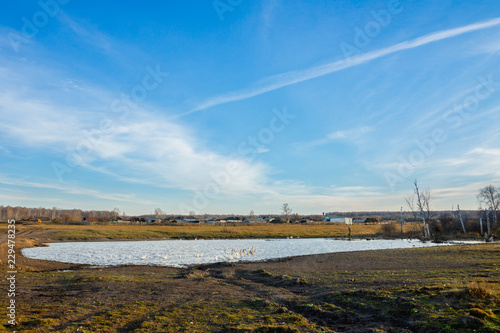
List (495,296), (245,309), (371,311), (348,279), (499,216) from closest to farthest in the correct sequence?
(495,296), (371,311), (245,309), (348,279), (499,216)

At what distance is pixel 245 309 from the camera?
12.8 m

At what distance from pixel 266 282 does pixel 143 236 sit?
61.3 metres

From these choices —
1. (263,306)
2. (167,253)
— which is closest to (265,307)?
(263,306)

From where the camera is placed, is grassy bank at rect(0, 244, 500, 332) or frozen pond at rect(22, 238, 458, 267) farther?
frozen pond at rect(22, 238, 458, 267)

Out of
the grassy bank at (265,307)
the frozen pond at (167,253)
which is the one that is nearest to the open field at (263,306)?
the grassy bank at (265,307)

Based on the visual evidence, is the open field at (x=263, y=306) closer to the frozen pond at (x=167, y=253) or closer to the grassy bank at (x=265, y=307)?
the grassy bank at (x=265, y=307)

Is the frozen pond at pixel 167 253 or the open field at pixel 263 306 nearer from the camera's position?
the open field at pixel 263 306

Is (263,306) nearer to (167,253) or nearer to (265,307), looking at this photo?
(265,307)

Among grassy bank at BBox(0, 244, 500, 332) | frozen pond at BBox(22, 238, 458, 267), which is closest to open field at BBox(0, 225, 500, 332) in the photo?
grassy bank at BBox(0, 244, 500, 332)

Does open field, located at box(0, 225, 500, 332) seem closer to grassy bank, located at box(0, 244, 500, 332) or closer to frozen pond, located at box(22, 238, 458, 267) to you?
grassy bank, located at box(0, 244, 500, 332)

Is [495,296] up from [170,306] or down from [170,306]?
up

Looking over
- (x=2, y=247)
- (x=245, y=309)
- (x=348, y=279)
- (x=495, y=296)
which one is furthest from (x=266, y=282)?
(x=2, y=247)

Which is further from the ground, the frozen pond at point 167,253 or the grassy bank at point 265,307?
the grassy bank at point 265,307

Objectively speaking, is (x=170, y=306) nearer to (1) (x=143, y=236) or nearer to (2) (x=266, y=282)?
(2) (x=266, y=282)
